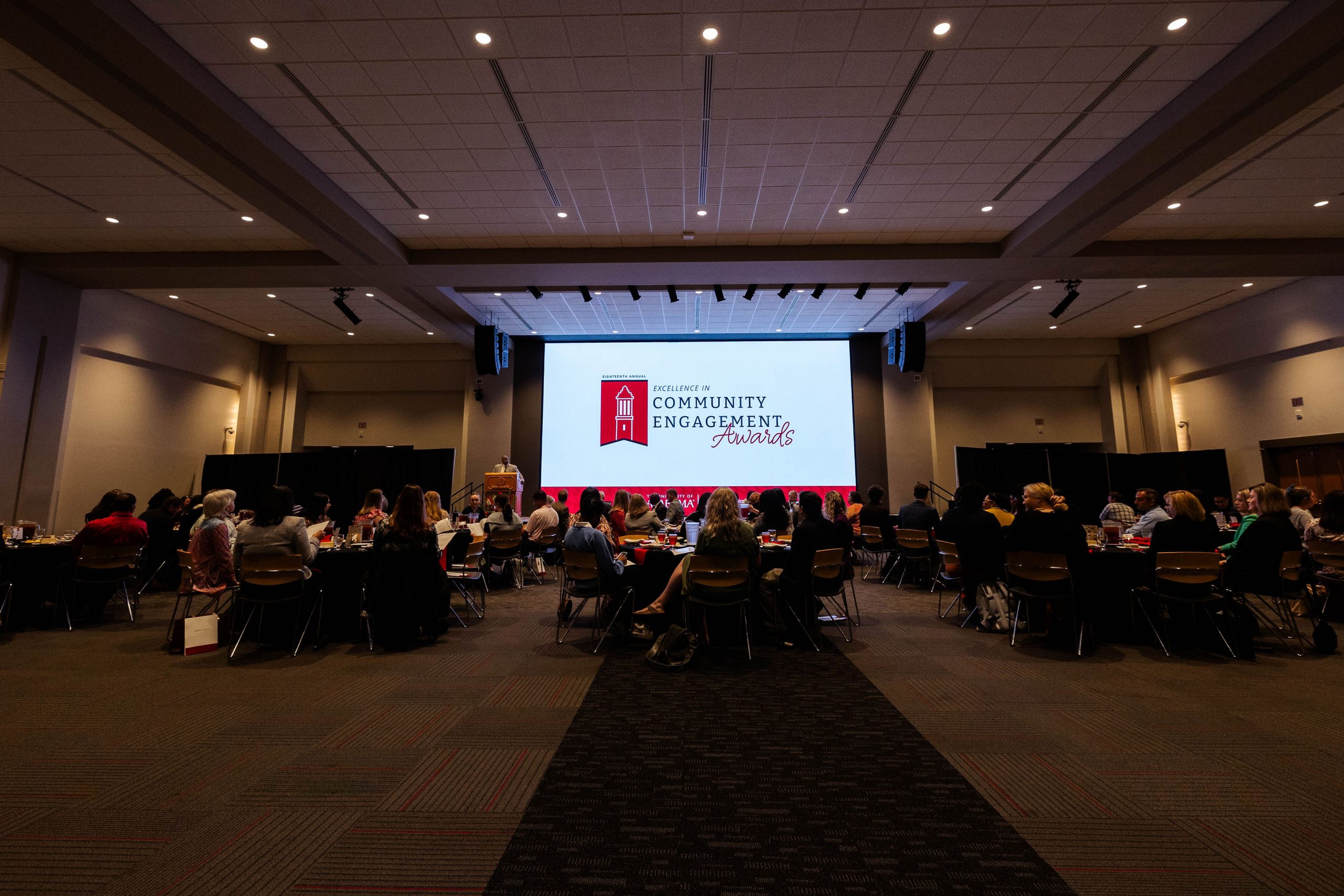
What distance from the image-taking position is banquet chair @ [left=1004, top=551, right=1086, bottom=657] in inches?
167

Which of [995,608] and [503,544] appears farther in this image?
[503,544]

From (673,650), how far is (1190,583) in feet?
12.3

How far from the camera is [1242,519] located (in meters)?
5.73

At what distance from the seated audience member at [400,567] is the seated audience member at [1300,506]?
25.4 ft

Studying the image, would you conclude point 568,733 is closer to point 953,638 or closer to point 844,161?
point 953,638

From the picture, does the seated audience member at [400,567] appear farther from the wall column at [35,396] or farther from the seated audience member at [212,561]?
the wall column at [35,396]

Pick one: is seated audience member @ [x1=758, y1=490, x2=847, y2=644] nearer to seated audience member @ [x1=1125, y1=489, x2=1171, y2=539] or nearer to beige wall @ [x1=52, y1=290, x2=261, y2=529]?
seated audience member @ [x1=1125, y1=489, x2=1171, y2=539]

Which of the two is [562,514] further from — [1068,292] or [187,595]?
[1068,292]

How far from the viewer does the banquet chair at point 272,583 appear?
4148 mm

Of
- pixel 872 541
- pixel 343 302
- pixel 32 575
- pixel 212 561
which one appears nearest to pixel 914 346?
pixel 872 541

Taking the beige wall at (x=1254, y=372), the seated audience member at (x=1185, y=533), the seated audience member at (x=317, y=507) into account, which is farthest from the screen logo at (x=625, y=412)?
the beige wall at (x=1254, y=372)

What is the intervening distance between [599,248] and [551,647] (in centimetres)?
581

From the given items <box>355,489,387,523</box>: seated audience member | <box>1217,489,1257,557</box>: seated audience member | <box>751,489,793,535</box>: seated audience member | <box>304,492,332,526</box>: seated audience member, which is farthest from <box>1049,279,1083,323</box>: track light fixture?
<box>304,492,332,526</box>: seated audience member

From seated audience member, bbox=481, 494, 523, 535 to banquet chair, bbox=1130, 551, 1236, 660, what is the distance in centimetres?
605
